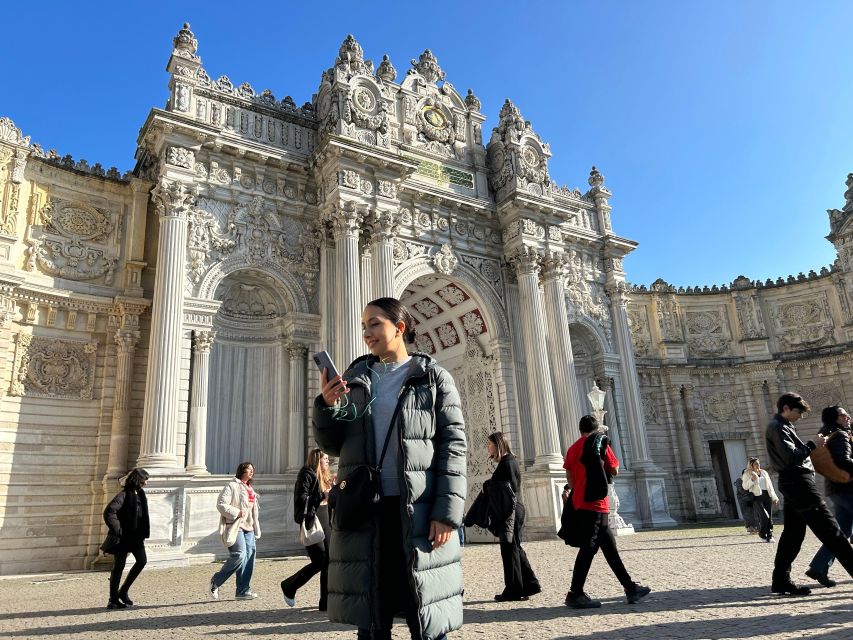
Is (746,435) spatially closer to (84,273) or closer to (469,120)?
(469,120)

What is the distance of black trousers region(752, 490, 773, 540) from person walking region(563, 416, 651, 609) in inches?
341

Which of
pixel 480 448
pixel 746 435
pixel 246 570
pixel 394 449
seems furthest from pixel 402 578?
pixel 746 435

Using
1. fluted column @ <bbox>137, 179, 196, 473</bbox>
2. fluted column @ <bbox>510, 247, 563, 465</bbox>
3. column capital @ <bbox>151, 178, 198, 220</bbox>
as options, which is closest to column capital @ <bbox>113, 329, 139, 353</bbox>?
fluted column @ <bbox>137, 179, 196, 473</bbox>

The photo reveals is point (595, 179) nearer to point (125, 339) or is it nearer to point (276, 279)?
point (276, 279)

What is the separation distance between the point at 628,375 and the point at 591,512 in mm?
17982

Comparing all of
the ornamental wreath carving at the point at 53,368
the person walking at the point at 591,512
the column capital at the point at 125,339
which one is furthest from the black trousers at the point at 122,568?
the column capital at the point at 125,339

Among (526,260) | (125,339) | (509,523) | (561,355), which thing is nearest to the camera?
(509,523)

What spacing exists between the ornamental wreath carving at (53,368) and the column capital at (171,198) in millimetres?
3731

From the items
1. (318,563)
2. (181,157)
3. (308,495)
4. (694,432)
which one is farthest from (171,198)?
(694,432)

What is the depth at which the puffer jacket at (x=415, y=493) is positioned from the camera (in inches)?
116

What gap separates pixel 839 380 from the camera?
28.9 m

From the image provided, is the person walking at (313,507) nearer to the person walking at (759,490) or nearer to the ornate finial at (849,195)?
the person walking at (759,490)

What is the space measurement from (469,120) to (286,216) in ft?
28.5

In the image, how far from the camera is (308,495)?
720cm
